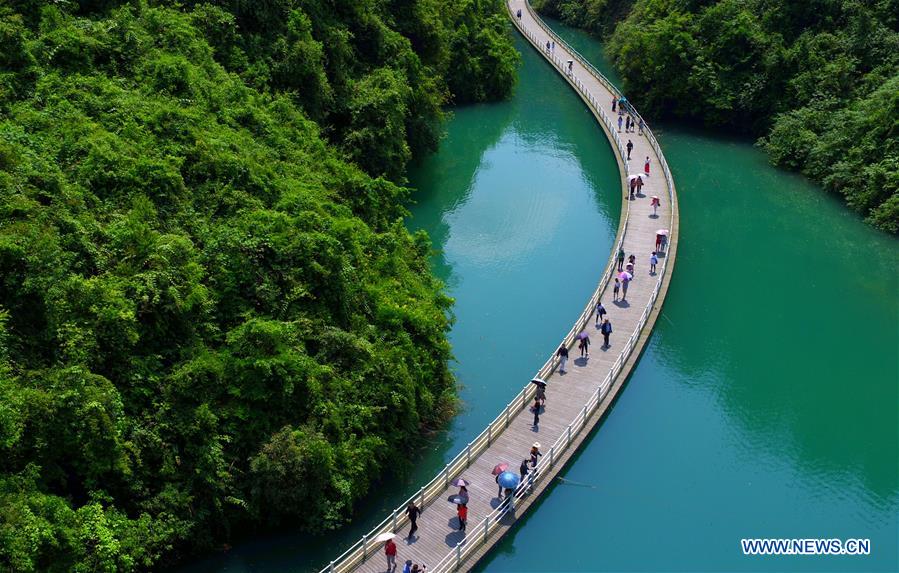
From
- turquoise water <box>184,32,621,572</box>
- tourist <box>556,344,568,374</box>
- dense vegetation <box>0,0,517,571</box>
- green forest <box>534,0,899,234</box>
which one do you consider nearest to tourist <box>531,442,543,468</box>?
turquoise water <box>184,32,621,572</box>

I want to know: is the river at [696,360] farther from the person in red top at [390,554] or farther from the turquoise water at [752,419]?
the person in red top at [390,554]

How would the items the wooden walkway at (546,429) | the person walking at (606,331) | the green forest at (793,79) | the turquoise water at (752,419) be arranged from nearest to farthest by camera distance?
the wooden walkway at (546,429)
the turquoise water at (752,419)
the person walking at (606,331)
the green forest at (793,79)

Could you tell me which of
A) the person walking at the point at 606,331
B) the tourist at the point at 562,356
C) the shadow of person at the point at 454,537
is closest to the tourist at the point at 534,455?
the shadow of person at the point at 454,537

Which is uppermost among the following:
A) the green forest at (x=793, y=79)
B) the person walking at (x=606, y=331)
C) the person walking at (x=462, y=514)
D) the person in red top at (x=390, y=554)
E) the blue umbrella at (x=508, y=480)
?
the green forest at (x=793, y=79)

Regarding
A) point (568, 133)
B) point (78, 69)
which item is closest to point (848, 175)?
point (568, 133)

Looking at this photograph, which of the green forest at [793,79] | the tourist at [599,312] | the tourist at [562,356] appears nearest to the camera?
the tourist at [562,356]

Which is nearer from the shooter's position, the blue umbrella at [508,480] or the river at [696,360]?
the blue umbrella at [508,480]

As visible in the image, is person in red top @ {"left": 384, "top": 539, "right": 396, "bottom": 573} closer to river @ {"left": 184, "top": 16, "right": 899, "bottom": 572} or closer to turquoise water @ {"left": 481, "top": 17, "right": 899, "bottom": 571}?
river @ {"left": 184, "top": 16, "right": 899, "bottom": 572}

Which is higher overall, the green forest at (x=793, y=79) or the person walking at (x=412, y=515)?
the green forest at (x=793, y=79)
